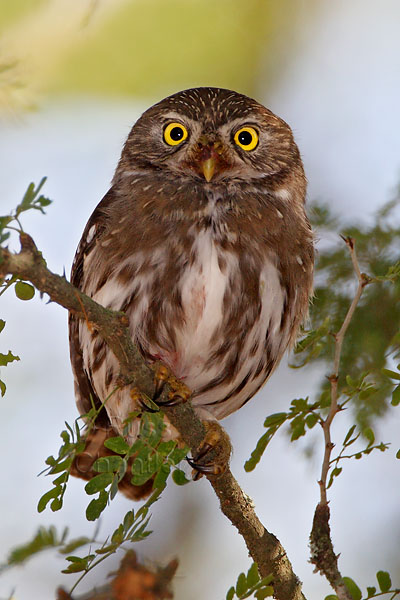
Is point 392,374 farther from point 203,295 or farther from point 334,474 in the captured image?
point 203,295

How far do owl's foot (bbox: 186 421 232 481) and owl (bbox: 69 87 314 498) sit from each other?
0.54 feet

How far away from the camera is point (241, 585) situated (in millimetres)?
2316

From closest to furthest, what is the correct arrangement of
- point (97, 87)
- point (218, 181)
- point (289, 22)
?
point (218, 181)
point (97, 87)
point (289, 22)

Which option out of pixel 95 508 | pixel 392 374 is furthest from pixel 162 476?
pixel 392 374

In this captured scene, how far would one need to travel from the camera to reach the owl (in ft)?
11.2

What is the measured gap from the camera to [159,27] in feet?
19.6

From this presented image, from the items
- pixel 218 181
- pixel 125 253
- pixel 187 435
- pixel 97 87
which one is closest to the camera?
pixel 187 435

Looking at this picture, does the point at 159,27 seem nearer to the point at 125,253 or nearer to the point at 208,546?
the point at 125,253

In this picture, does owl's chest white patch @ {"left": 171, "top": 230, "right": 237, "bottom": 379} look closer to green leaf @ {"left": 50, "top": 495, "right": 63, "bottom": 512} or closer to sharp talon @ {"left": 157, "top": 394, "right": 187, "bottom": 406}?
sharp talon @ {"left": 157, "top": 394, "right": 187, "bottom": 406}

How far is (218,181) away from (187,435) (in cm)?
130

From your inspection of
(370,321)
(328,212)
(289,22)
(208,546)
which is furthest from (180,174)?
(289,22)

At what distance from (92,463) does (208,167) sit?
1.48 metres

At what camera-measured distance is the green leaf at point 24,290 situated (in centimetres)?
219

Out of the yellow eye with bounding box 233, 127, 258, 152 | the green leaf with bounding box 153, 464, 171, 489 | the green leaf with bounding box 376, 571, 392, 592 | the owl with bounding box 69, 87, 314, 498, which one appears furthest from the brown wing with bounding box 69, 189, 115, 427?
the green leaf with bounding box 376, 571, 392, 592
